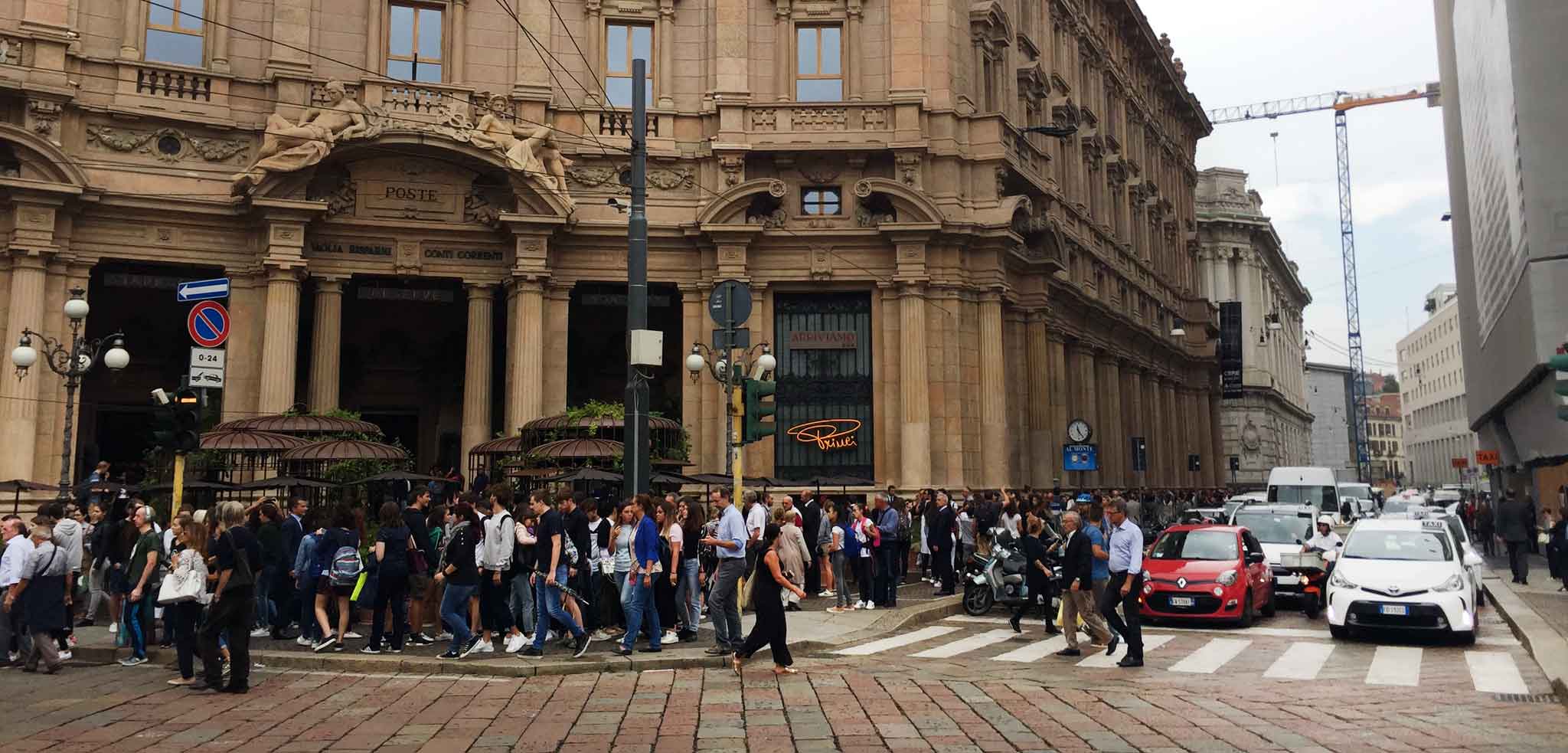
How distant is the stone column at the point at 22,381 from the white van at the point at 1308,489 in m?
32.7

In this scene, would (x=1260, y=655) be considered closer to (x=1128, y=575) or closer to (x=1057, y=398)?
(x=1128, y=575)

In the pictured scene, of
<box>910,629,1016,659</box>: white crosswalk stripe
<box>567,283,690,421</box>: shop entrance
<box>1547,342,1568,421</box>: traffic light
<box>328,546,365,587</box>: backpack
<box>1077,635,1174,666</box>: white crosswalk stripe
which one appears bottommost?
<box>910,629,1016,659</box>: white crosswalk stripe

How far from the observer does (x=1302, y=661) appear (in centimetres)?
1323

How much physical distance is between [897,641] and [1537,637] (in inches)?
309

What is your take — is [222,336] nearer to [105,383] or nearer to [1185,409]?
[105,383]

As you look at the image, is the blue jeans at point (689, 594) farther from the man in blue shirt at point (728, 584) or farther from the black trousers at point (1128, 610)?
the black trousers at point (1128, 610)

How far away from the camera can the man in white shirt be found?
12.4 metres

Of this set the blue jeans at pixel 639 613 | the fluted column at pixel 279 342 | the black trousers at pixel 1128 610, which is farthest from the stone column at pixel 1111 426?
the blue jeans at pixel 639 613

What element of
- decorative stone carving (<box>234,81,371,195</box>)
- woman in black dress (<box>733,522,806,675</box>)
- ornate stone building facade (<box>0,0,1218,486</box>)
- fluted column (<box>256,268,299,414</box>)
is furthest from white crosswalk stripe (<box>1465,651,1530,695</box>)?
decorative stone carving (<box>234,81,371,195</box>)

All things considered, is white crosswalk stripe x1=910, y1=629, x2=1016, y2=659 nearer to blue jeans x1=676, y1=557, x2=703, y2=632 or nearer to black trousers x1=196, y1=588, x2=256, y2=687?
blue jeans x1=676, y1=557, x2=703, y2=632

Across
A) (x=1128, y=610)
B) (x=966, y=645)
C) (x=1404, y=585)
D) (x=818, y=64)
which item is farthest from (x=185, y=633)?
(x=818, y=64)

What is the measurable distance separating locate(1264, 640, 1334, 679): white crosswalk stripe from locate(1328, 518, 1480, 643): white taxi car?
2.12 ft

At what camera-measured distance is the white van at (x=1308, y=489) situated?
115 feet

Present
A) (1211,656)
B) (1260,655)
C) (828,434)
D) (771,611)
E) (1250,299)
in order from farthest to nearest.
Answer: (1250,299) < (828,434) < (1260,655) < (1211,656) < (771,611)
